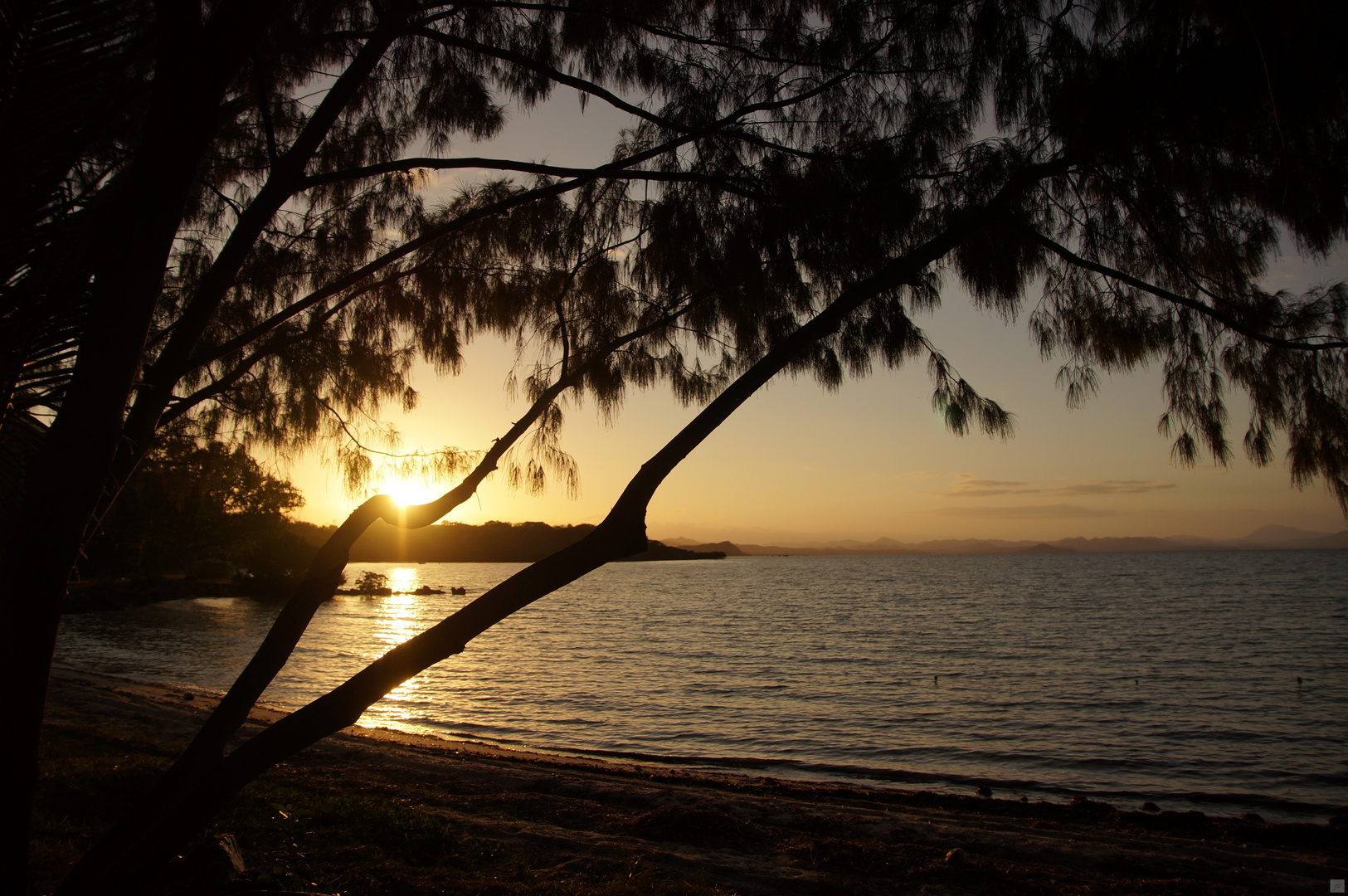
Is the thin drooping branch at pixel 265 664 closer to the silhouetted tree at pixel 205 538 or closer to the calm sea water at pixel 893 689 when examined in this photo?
the calm sea water at pixel 893 689

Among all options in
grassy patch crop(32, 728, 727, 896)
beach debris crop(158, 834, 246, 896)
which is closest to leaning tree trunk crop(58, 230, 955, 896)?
beach debris crop(158, 834, 246, 896)

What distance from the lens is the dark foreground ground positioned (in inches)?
194

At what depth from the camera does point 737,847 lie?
6.45 metres

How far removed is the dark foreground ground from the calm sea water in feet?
6.70

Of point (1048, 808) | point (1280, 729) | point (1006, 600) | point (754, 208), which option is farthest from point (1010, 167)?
point (1006, 600)

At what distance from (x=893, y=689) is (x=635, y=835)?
13.2 metres

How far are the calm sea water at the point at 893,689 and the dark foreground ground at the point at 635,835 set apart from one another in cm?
204

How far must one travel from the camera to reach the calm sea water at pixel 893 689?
11586 millimetres

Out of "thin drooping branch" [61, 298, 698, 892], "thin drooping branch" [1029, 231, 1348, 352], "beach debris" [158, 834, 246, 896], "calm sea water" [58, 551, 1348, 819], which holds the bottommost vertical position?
"calm sea water" [58, 551, 1348, 819]

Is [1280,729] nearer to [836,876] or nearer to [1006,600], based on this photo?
[836,876]

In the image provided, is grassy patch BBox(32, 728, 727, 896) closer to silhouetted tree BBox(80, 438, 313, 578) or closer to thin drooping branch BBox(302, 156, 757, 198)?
thin drooping branch BBox(302, 156, 757, 198)

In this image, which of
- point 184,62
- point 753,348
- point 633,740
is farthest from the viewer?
point 633,740

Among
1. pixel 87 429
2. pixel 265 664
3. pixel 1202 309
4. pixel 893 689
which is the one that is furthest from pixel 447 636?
pixel 893 689

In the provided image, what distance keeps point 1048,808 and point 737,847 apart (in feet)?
15.9
